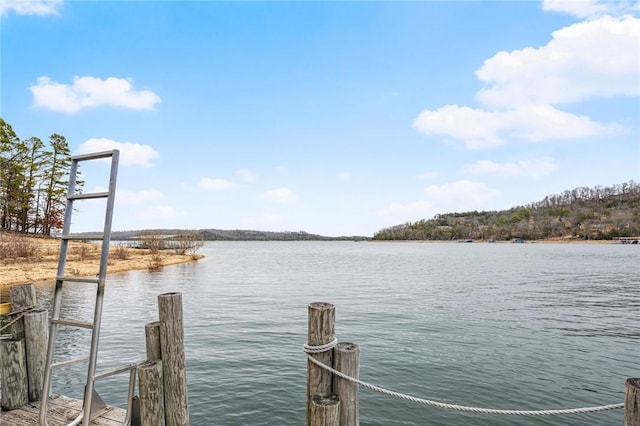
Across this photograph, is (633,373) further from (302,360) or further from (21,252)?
(21,252)

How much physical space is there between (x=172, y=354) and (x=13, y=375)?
277 cm

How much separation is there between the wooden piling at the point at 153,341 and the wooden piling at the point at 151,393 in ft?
0.35

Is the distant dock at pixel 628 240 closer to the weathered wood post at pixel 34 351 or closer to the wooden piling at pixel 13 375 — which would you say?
the weathered wood post at pixel 34 351

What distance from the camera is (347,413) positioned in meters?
4.16

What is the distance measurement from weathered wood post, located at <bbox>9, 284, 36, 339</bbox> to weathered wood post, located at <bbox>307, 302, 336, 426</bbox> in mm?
4610

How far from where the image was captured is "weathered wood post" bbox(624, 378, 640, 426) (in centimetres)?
294

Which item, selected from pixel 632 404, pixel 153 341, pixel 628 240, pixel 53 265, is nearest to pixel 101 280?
pixel 153 341

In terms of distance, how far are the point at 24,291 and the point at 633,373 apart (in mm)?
14994

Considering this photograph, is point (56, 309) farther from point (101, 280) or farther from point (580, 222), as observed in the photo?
point (580, 222)

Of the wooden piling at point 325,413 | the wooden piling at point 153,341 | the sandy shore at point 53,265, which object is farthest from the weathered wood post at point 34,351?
the sandy shore at point 53,265

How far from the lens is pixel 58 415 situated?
198 inches

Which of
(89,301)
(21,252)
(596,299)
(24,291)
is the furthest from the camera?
(21,252)

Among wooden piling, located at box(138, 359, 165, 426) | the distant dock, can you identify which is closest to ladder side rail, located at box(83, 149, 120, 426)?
wooden piling, located at box(138, 359, 165, 426)

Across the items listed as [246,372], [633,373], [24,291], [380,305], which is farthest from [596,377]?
[24,291]
